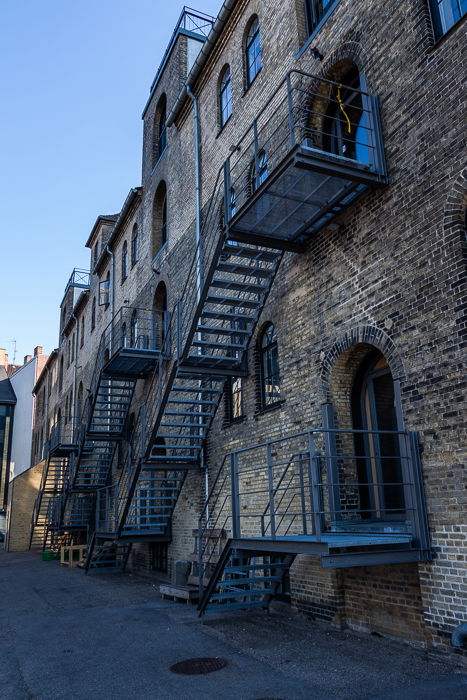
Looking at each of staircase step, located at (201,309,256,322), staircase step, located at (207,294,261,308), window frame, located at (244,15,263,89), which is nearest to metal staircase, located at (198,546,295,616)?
staircase step, located at (201,309,256,322)

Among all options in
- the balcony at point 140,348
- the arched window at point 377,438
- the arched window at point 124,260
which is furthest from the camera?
the arched window at point 124,260

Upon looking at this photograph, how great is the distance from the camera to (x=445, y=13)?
24.3 ft

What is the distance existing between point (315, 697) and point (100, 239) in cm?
2446

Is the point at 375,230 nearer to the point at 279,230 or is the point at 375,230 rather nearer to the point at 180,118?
the point at 279,230

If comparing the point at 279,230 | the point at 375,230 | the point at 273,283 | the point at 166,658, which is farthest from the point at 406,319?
the point at 166,658

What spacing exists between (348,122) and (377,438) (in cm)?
465

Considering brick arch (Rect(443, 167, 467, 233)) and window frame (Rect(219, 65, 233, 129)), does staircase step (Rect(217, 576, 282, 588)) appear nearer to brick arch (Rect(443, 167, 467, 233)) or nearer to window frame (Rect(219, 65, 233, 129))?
brick arch (Rect(443, 167, 467, 233))

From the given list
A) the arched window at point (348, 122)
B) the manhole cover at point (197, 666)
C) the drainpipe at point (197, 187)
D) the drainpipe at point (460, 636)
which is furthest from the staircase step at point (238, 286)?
the drainpipe at point (460, 636)

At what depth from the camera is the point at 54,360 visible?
37438 millimetres

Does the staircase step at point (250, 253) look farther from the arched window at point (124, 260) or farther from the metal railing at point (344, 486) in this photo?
the arched window at point (124, 260)

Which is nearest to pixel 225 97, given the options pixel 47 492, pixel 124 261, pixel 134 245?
pixel 134 245

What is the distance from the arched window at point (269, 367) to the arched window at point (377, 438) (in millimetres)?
1946

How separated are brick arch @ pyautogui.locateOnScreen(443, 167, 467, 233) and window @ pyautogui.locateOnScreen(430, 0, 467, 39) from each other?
2022 millimetres

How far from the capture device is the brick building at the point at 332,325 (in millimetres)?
6641
